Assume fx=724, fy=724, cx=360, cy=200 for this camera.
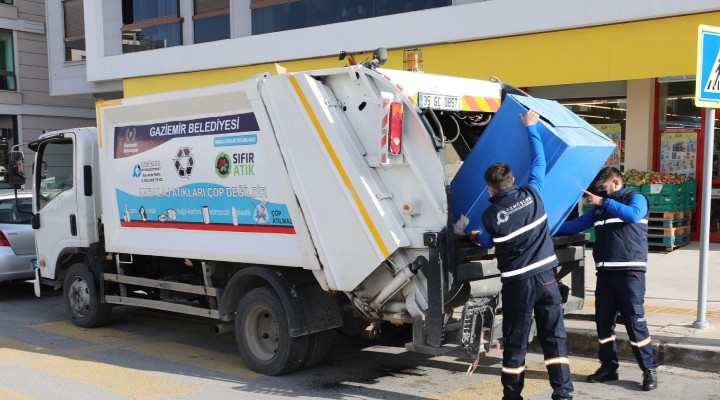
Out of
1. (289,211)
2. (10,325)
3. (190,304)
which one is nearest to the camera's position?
(289,211)

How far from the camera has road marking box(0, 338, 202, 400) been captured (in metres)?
5.76

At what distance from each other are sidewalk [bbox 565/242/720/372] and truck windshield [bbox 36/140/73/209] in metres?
5.66

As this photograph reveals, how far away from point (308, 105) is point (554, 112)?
1913 mm

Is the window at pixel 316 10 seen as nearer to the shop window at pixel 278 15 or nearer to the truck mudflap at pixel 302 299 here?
the shop window at pixel 278 15

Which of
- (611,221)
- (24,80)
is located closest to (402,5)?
(611,221)

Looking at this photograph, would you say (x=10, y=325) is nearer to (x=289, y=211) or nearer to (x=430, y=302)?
(x=289, y=211)

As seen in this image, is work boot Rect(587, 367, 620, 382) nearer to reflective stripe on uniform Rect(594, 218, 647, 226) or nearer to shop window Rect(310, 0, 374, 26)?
reflective stripe on uniform Rect(594, 218, 647, 226)

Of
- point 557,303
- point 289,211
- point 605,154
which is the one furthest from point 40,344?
point 605,154

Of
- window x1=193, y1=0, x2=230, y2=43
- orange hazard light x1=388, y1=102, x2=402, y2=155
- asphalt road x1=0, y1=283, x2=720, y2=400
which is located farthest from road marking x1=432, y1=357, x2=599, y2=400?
window x1=193, y1=0, x2=230, y2=43

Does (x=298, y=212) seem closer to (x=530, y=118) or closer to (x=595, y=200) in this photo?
(x=530, y=118)

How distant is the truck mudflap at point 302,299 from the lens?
5793 millimetres

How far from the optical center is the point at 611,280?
18.5 ft

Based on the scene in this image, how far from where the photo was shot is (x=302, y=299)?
5844 millimetres

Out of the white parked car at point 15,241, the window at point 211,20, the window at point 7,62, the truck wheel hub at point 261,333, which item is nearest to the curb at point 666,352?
the truck wheel hub at point 261,333
